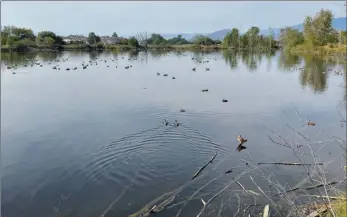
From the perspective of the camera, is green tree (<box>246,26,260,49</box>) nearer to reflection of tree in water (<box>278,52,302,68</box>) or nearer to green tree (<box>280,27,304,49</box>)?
green tree (<box>280,27,304,49</box>)

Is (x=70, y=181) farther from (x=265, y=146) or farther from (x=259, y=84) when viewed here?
(x=259, y=84)

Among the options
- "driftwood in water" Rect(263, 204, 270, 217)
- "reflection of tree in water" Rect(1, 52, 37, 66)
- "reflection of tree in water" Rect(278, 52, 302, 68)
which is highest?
"reflection of tree in water" Rect(1, 52, 37, 66)

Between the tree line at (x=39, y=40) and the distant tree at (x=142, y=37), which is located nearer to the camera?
the tree line at (x=39, y=40)

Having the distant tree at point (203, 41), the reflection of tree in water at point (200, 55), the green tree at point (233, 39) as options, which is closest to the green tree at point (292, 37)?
the green tree at point (233, 39)

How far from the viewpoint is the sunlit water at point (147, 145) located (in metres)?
9.30

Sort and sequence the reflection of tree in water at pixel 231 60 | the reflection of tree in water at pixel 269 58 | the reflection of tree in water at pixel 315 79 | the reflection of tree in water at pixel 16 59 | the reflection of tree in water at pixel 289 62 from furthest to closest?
the reflection of tree in water at pixel 16 59
the reflection of tree in water at pixel 231 60
the reflection of tree in water at pixel 289 62
the reflection of tree in water at pixel 269 58
the reflection of tree in water at pixel 315 79

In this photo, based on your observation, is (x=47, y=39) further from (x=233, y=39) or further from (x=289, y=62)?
(x=289, y=62)

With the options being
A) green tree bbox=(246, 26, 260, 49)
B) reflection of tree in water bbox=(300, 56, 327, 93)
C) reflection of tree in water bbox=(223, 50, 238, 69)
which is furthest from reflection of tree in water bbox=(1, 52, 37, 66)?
green tree bbox=(246, 26, 260, 49)

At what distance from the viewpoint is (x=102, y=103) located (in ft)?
70.6

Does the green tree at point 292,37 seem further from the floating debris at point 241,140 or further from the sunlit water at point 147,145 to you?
the floating debris at point 241,140

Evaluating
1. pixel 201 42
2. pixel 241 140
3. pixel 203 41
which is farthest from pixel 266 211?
pixel 203 41

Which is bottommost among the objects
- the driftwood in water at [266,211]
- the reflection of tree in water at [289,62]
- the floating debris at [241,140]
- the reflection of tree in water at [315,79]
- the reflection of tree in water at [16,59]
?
the driftwood in water at [266,211]

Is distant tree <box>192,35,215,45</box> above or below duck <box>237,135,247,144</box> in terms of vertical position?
above

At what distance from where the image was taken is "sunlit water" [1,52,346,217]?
930 centimetres
